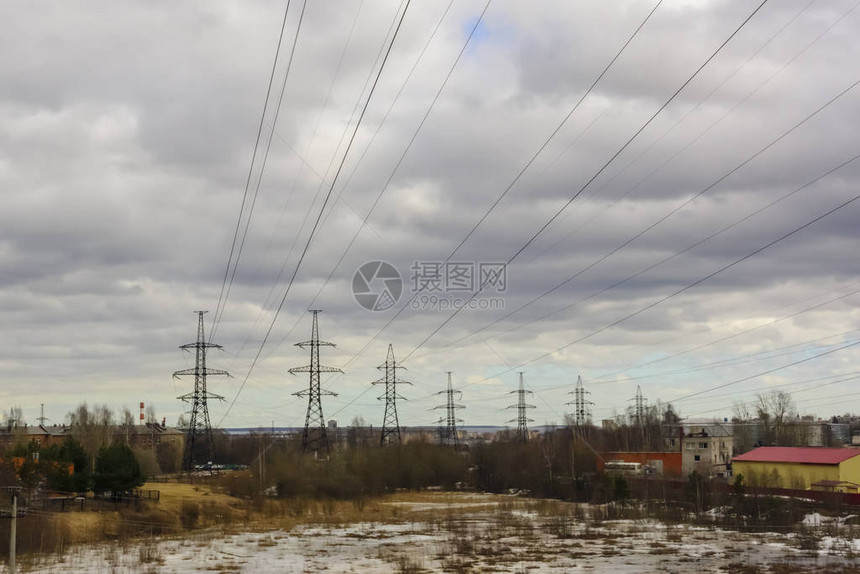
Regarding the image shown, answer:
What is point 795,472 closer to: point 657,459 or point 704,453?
point 657,459

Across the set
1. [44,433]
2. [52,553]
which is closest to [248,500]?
[52,553]

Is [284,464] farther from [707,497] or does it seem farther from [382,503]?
[707,497]

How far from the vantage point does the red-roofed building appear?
77.1 meters

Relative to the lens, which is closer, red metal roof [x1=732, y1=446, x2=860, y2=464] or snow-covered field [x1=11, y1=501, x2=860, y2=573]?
snow-covered field [x1=11, y1=501, x2=860, y2=573]

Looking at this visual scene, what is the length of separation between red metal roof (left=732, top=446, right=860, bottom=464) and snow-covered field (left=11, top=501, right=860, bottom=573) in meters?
27.1

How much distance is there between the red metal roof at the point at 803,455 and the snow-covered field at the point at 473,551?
27105 millimetres

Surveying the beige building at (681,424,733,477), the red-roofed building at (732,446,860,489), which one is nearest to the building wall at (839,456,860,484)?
the red-roofed building at (732,446,860,489)

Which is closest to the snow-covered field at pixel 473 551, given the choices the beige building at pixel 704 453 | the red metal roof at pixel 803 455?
the red metal roof at pixel 803 455

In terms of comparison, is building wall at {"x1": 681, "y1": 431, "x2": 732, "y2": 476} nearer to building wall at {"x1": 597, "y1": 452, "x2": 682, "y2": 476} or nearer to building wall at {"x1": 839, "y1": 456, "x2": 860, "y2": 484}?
building wall at {"x1": 597, "y1": 452, "x2": 682, "y2": 476}

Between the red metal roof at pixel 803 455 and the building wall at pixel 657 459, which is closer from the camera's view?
the red metal roof at pixel 803 455

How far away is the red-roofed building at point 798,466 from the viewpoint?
77062 mm

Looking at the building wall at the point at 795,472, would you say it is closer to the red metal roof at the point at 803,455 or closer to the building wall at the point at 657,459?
the red metal roof at the point at 803,455

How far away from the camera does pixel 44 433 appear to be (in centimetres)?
16712

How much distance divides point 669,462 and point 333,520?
191 ft
